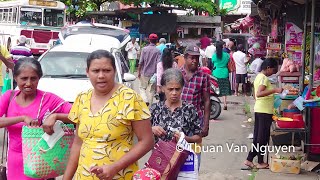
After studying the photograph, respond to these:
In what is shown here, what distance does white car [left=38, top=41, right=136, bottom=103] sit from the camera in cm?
968

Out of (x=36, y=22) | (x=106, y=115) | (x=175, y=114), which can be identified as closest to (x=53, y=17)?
(x=36, y=22)

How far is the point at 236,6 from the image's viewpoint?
109 feet

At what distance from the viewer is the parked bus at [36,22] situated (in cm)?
2784

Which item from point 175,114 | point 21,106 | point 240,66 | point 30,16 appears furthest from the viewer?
point 30,16

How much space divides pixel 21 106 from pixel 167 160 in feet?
3.98

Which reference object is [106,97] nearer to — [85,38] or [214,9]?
[85,38]

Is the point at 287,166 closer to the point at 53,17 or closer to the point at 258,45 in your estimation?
the point at 258,45

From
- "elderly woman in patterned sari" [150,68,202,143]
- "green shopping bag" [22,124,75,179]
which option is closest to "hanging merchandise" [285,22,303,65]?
"elderly woman in patterned sari" [150,68,202,143]

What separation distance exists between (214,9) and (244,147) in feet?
78.2

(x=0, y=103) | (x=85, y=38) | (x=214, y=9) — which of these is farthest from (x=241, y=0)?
(x=0, y=103)

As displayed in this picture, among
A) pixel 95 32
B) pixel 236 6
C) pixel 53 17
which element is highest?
pixel 236 6

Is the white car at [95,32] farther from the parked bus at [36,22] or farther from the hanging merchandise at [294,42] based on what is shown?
the parked bus at [36,22]

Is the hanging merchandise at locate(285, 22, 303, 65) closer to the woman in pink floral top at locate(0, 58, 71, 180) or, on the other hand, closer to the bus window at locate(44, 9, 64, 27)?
the woman in pink floral top at locate(0, 58, 71, 180)

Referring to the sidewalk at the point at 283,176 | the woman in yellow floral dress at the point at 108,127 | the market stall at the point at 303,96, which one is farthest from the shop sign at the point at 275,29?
the woman in yellow floral dress at the point at 108,127
